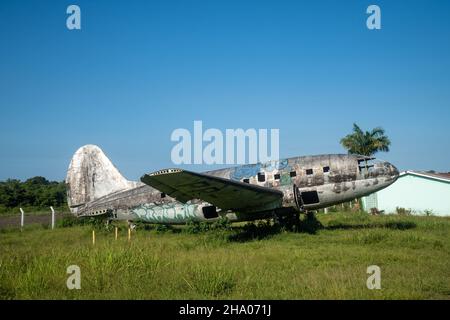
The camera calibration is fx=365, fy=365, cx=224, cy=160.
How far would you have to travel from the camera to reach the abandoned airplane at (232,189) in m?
14.2

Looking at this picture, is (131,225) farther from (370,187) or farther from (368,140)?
(368,140)

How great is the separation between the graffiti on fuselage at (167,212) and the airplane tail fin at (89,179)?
101 inches

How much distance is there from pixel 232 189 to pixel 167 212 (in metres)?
6.10

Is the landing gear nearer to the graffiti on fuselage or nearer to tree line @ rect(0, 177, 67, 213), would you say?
the graffiti on fuselage

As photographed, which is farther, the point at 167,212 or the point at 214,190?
the point at 167,212

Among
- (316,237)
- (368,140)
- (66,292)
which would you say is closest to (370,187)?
(316,237)

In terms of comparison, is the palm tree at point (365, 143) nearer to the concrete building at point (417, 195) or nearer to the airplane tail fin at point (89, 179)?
the concrete building at point (417, 195)

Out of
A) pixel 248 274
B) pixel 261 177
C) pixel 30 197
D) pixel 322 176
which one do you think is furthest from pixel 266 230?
pixel 30 197

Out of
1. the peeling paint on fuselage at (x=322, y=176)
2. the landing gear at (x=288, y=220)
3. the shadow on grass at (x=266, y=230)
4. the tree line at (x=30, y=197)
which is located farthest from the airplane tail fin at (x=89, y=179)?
the tree line at (x=30, y=197)

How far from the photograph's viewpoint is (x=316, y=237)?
14875 mm

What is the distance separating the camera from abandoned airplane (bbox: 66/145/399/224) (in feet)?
46.6

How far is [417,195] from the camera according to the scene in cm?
3600

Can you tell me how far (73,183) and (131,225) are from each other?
14.8 ft

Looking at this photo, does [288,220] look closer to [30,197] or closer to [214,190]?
[214,190]
